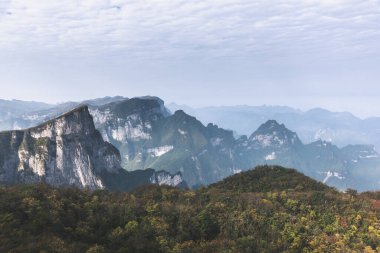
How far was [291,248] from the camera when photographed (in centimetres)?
5666

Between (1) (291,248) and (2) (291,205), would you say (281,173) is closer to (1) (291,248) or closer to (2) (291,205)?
(2) (291,205)

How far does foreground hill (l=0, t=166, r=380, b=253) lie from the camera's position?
51.2 meters

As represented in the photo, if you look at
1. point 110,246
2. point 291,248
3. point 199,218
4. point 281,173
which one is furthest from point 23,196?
point 281,173

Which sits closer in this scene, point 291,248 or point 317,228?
point 291,248

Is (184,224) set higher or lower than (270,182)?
higher

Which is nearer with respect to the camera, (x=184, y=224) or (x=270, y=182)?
(x=184, y=224)

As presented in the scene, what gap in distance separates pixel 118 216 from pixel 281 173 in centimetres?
6924

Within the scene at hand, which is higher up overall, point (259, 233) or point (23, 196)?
point (23, 196)

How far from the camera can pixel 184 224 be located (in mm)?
60219

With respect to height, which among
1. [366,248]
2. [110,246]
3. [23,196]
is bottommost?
[366,248]

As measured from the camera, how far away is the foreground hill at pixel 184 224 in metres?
51.2

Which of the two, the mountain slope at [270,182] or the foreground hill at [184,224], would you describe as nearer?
the foreground hill at [184,224]

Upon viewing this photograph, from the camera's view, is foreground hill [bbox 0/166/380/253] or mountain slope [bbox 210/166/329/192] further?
mountain slope [bbox 210/166/329/192]

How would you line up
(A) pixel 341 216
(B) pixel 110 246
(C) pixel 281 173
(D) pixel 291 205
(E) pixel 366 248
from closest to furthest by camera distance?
1. (B) pixel 110 246
2. (E) pixel 366 248
3. (A) pixel 341 216
4. (D) pixel 291 205
5. (C) pixel 281 173
